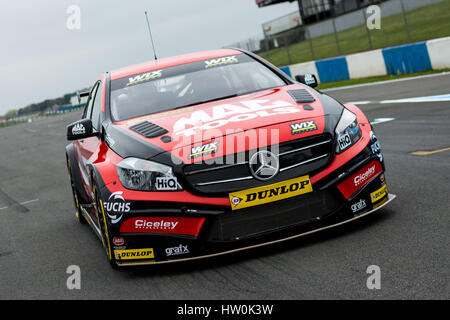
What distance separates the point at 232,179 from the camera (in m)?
4.21

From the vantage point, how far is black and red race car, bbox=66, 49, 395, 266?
421 centimetres

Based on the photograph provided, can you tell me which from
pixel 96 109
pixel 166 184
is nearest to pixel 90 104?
pixel 96 109

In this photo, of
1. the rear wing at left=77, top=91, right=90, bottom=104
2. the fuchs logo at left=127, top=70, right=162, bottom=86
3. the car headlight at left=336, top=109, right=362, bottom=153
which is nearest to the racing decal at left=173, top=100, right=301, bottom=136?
the car headlight at left=336, top=109, right=362, bottom=153

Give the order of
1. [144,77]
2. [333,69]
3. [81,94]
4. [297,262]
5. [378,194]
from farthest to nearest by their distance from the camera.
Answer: [333,69] < [81,94] < [144,77] < [378,194] < [297,262]

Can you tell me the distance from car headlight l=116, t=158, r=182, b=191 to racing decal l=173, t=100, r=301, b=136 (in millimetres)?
367

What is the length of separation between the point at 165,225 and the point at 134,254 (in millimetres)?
322

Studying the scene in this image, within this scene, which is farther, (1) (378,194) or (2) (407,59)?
(2) (407,59)

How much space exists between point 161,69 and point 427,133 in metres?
4.08

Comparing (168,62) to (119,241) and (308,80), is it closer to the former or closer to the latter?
(308,80)

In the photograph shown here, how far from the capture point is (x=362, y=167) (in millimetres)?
4535

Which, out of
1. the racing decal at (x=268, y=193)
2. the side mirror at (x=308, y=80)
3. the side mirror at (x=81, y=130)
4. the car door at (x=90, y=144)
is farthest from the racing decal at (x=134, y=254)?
the side mirror at (x=308, y=80)

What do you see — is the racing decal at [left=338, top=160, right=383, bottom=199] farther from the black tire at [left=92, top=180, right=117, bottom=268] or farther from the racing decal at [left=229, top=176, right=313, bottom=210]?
the black tire at [left=92, top=180, right=117, bottom=268]

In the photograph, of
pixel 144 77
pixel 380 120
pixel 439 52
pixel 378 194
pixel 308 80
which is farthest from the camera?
pixel 439 52

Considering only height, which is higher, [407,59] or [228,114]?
[407,59]
